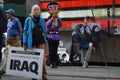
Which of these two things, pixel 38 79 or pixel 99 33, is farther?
pixel 99 33

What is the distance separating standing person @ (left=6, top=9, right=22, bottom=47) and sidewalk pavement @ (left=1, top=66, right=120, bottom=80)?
A: 101 centimetres

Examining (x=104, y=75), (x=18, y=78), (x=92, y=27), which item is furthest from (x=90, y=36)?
(x=18, y=78)

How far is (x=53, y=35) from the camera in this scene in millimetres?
13250

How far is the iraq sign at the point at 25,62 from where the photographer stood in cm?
977

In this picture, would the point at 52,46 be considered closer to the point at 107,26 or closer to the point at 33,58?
the point at 107,26

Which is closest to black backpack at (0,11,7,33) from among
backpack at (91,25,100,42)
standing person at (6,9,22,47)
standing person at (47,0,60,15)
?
standing person at (6,9,22,47)

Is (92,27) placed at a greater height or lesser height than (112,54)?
greater

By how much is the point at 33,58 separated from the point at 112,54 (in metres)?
4.66

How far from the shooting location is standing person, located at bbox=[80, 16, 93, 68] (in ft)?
44.6

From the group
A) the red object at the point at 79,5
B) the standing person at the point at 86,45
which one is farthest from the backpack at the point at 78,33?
the red object at the point at 79,5

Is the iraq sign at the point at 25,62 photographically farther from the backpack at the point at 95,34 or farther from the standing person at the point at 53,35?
the backpack at the point at 95,34

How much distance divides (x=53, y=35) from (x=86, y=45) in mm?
1224

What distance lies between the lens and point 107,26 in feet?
45.2

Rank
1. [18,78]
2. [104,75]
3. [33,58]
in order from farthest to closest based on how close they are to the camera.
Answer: [104,75] → [18,78] → [33,58]
